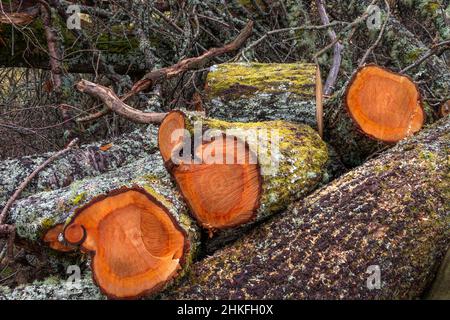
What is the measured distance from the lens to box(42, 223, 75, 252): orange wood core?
2371 millimetres

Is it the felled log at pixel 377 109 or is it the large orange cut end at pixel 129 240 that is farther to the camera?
the felled log at pixel 377 109

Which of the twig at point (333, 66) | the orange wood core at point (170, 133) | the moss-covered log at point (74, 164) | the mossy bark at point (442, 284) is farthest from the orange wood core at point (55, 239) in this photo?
the twig at point (333, 66)

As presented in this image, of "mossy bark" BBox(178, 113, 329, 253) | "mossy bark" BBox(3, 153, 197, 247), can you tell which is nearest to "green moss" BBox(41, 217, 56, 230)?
"mossy bark" BBox(3, 153, 197, 247)

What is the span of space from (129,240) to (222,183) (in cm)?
40

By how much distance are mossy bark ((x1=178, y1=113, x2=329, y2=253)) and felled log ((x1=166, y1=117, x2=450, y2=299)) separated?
0.07 m

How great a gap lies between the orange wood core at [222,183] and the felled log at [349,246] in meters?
0.14

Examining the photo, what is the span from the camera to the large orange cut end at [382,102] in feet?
8.10

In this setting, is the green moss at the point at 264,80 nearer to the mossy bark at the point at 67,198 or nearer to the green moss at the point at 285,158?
the green moss at the point at 285,158

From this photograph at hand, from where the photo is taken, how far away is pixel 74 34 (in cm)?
391

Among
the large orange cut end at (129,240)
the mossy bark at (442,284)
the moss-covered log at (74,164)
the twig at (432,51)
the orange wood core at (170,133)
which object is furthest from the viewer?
the twig at (432,51)

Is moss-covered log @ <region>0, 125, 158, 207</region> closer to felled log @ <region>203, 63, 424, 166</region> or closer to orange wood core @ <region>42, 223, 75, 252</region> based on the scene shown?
orange wood core @ <region>42, 223, 75, 252</region>
